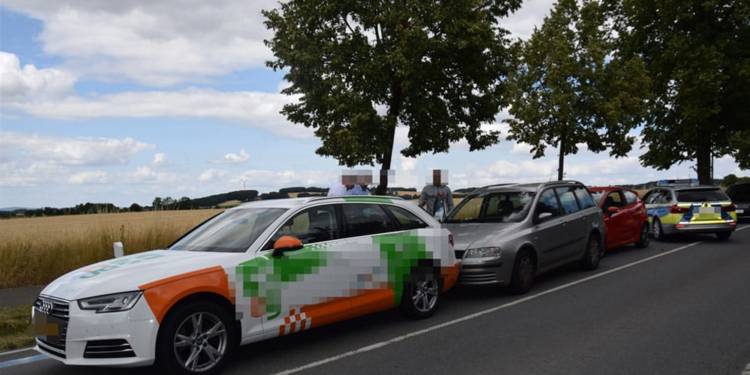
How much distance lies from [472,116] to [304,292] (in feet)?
36.0

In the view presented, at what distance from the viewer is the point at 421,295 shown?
749 centimetres

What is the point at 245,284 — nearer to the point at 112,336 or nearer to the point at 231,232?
the point at 231,232

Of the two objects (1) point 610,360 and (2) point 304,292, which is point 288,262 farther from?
(1) point 610,360

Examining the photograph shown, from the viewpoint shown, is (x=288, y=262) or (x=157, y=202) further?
(x=157, y=202)

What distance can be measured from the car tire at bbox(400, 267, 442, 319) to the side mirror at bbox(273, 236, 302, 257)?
6.50ft

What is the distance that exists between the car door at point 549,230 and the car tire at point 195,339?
5.38 metres

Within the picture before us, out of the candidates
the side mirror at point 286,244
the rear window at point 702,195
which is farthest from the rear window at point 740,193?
the side mirror at point 286,244

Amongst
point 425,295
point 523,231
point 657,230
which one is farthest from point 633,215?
point 425,295

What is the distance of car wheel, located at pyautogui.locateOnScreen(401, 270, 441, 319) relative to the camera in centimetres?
731

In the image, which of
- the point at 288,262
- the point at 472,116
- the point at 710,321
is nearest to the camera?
the point at 288,262

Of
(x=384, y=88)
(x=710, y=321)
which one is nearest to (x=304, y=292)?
(x=710, y=321)

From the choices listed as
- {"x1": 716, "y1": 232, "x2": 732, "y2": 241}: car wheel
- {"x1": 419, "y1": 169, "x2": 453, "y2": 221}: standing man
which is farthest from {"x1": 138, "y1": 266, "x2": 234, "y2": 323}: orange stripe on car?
{"x1": 716, "y1": 232, "x2": 732, "y2": 241}: car wheel

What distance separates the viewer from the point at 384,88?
14562mm

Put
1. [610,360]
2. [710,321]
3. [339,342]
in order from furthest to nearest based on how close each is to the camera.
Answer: [710,321] < [339,342] < [610,360]
